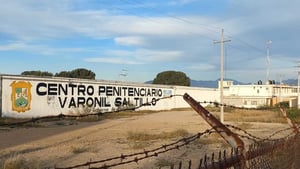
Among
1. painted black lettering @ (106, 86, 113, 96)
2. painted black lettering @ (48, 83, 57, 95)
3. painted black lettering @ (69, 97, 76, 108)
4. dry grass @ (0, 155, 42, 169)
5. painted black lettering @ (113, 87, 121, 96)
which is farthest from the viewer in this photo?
painted black lettering @ (113, 87, 121, 96)

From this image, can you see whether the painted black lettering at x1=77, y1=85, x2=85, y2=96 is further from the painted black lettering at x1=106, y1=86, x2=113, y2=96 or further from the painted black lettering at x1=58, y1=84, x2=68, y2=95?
the painted black lettering at x1=106, y1=86, x2=113, y2=96

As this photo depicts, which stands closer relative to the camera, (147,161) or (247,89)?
(147,161)

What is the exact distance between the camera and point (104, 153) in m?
16.0

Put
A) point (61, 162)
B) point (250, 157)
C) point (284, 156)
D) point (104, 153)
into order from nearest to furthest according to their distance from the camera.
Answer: point (250, 157), point (284, 156), point (61, 162), point (104, 153)

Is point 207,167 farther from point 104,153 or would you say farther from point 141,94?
point 141,94

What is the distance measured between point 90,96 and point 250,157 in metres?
43.0

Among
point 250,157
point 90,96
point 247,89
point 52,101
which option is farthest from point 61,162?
point 247,89

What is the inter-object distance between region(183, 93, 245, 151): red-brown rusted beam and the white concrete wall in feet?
91.5

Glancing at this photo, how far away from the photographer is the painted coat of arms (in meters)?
37.1

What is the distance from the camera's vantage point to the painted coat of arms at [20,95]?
37.1 m

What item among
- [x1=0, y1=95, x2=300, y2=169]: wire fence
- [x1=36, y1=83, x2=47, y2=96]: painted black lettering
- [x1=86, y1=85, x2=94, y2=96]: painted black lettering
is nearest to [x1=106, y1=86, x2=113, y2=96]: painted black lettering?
[x1=86, y1=85, x2=94, y2=96]: painted black lettering

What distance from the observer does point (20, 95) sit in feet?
124

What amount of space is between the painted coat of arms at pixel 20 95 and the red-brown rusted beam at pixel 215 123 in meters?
34.4

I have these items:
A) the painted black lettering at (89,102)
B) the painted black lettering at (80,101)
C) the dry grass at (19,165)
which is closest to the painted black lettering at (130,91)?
the painted black lettering at (89,102)
